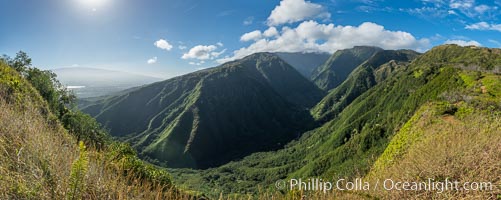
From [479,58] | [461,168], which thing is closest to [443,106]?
[461,168]

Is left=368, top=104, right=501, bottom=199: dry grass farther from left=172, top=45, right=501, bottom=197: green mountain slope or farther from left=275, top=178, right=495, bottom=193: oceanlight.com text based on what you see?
left=172, top=45, right=501, bottom=197: green mountain slope

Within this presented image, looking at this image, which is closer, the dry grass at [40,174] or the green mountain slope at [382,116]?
the dry grass at [40,174]

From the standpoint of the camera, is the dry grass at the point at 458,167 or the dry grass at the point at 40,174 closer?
the dry grass at the point at 40,174

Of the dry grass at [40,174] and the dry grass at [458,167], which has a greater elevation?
the dry grass at [40,174]

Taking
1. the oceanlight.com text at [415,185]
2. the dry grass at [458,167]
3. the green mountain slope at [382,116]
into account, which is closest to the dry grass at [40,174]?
the oceanlight.com text at [415,185]

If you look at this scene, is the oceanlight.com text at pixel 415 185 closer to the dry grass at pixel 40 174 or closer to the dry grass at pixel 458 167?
the dry grass at pixel 458 167

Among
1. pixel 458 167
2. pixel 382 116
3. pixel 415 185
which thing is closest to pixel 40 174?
pixel 415 185

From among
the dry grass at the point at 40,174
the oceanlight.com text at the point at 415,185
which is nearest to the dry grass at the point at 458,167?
the oceanlight.com text at the point at 415,185

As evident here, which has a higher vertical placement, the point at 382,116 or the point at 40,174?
the point at 40,174

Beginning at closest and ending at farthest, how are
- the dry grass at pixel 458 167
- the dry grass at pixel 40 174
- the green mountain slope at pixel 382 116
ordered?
the dry grass at pixel 40 174
the dry grass at pixel 458 167
the green mountain slope at pixel 382 116

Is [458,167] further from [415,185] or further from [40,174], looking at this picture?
[40,174]

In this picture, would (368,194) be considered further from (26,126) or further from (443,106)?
(443,106)

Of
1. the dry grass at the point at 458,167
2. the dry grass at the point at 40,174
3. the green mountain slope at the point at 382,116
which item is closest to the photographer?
the dry grass at the point at 40,174
